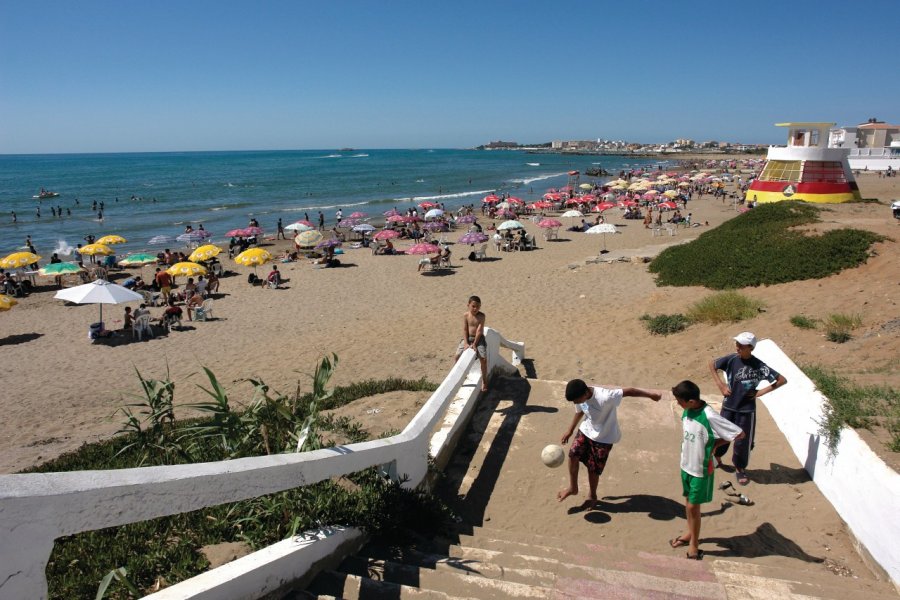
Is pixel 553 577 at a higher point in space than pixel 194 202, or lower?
higher

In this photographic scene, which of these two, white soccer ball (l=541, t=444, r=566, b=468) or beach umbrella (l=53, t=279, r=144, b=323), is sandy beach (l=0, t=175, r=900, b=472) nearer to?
beach umbrella (l=53, t=279, r=144, b=323)

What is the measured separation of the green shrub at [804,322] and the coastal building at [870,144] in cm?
4977

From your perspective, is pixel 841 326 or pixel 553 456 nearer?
pixel 553 456

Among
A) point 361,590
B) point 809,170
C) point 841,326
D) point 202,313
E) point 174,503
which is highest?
point 809,170

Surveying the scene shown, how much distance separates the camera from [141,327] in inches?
563

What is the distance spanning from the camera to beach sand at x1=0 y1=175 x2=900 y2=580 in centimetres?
758

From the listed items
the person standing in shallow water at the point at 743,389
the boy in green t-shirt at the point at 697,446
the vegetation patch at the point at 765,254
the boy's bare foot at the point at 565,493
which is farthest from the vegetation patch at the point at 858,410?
the vegetation patch at the point at 765,254

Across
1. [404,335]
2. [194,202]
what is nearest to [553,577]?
[404,335]

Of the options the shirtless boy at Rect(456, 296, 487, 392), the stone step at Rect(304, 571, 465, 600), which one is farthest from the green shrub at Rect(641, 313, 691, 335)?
the stone step at Rect(304, 571, 465, 600)

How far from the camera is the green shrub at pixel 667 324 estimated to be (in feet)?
35.9

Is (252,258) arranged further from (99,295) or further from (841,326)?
(841,326)

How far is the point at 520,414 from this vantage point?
6.66 meters

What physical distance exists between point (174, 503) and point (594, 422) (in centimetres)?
309

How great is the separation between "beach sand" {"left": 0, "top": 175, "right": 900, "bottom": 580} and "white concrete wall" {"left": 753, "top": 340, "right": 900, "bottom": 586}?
134 mm
